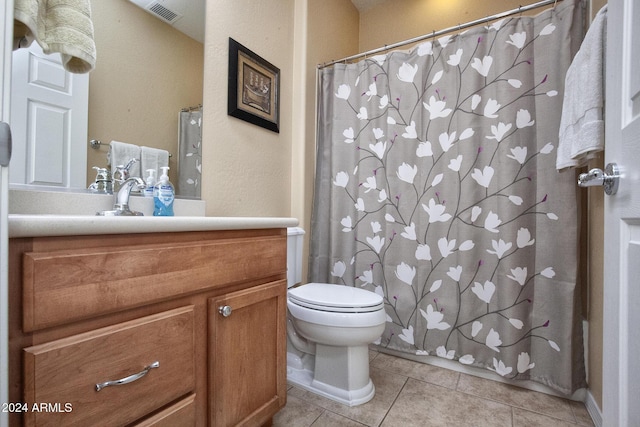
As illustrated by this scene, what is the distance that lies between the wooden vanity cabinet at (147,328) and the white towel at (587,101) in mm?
1180

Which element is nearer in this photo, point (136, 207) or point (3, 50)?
point (3, 50)

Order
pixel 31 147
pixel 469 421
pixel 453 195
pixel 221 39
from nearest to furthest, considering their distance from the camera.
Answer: pixel 31 147, pixel 469 421, pixel 221 39, pixel 453 195

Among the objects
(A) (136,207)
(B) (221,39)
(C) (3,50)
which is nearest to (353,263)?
(A) (136,207)

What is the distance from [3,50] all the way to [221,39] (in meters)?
1.20

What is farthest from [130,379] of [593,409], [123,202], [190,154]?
[593,409]

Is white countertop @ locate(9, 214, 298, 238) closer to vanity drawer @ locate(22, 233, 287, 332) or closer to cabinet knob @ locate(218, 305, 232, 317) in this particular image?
vanity drawer @ locate(22, 233, 287, 332)

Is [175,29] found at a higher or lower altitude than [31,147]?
higher

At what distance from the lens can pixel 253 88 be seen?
5.45 feet

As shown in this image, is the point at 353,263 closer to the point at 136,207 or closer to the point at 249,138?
the point at 249,138

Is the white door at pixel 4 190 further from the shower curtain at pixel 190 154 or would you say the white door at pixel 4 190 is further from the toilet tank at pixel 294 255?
the toilet tank at pixel 294 255

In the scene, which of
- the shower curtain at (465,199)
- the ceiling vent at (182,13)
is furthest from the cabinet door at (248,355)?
the ceiling vent at (182,13)

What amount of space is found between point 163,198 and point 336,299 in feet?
2.75

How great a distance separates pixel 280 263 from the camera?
1122 mm

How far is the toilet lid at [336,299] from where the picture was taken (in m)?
1.30
